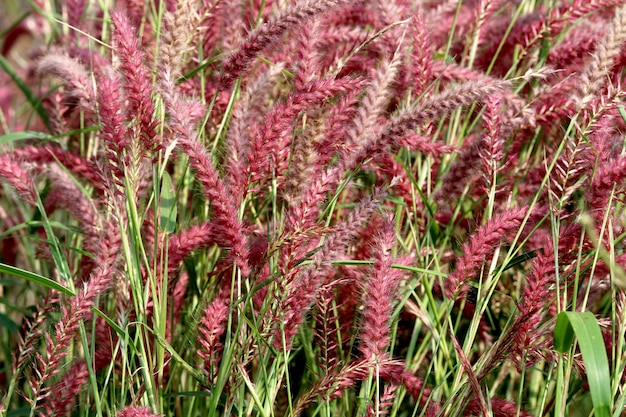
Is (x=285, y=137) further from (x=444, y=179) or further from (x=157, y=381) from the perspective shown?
(x=157, y=381)

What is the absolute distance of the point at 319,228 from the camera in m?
1.41

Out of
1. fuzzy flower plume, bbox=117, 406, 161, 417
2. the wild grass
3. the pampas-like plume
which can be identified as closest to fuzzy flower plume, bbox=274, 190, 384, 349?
the wild grass

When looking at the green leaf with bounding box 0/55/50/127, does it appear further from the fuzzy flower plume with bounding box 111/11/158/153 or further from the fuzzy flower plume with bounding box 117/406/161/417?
the fuzzy flower plume with bounding box 117/406/161/417

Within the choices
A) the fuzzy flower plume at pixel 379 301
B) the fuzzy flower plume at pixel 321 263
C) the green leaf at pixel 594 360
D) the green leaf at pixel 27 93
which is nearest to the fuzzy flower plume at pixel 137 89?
the fuzzy flower plume at pixel 321 263

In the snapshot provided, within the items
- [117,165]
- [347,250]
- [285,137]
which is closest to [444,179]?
[347,250]

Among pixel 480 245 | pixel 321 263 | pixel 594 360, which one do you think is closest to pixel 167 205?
pixel 321 263

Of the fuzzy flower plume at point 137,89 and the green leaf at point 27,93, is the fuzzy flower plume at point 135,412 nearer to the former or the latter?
the fuzzy flower plume at point 137,89

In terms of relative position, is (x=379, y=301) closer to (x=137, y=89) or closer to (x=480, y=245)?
(x=480, y=245)

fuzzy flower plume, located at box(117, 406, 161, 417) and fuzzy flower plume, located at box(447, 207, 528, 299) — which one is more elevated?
fuzzy flower plume, located at box(447, 207, 528, 299)

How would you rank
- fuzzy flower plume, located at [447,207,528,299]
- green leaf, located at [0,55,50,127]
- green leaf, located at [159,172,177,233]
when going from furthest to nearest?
green leaf, located at [0,55,50,127] < green leaf, located at [159,172,177,233] < fuzzy flower plume, located at [447,207,528,299]

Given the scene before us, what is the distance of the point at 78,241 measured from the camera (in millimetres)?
2176

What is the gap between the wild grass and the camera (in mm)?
1443

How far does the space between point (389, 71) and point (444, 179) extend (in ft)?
1.11

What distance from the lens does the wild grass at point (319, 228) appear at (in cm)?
144
